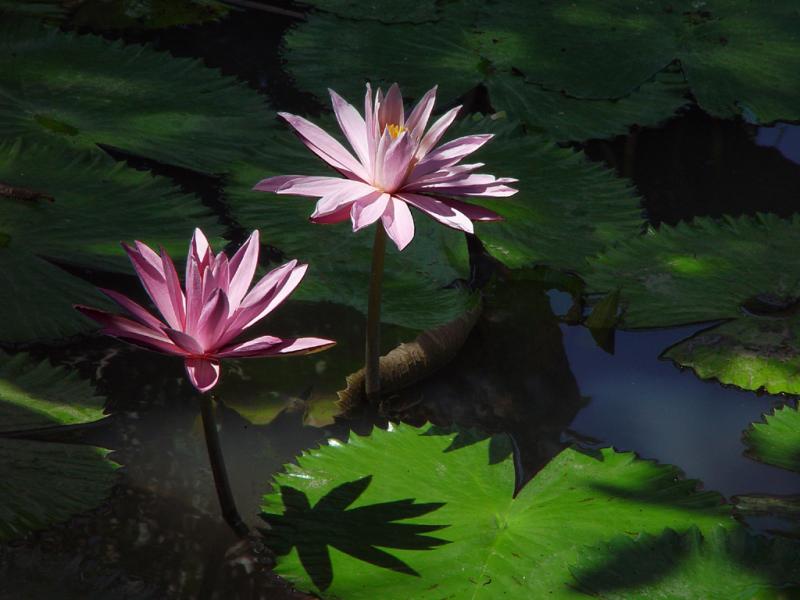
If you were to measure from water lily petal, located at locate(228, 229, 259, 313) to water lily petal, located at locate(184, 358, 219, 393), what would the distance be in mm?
90

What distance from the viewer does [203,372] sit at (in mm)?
1275

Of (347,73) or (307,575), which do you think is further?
(347,73)

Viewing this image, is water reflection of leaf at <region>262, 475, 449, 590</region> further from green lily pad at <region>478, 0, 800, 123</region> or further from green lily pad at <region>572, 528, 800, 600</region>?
green lily pad at <region>478, 0, 800, 123</region>

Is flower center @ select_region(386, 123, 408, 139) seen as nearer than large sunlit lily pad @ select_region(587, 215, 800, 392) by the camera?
Yes

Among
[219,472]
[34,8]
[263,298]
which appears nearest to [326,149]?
[263,298]

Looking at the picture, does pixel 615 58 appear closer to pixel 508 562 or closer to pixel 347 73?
pixel 347 73

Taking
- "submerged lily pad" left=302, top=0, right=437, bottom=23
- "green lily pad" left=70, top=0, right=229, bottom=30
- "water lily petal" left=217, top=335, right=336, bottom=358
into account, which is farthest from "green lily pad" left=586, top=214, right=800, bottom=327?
"green lily pad" left=70, top=0, right=229, bottom=30

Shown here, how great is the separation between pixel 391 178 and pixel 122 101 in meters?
1.24

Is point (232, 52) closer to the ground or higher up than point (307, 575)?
higher up

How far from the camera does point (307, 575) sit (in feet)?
4.38

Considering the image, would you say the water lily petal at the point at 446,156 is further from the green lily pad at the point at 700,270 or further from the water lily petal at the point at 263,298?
the green lily pad at the point at 700,270

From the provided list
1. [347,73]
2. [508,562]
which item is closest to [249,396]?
[508,562]

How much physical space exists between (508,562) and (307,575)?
Result: 275 mm

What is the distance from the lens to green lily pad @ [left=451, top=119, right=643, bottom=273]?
6.98ft
